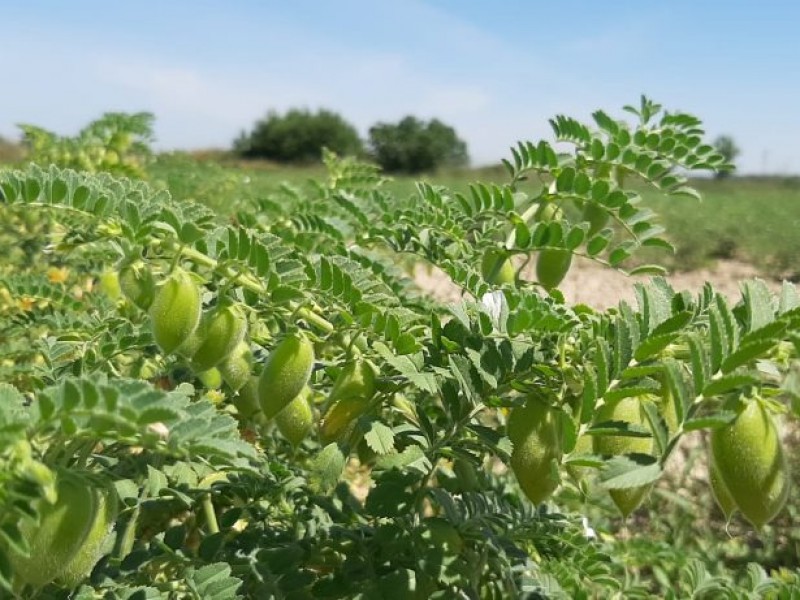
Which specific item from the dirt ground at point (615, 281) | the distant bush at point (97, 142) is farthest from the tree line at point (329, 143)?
the distant bush at point (97, 142)

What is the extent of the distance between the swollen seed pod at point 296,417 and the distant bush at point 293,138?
51.1 metres

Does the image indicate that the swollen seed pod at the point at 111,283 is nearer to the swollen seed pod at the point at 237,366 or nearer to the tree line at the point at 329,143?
the swollen seed pod at the point at 237,366

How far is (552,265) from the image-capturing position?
1397mm

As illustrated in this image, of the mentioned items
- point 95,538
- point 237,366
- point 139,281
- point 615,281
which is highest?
point 139,281

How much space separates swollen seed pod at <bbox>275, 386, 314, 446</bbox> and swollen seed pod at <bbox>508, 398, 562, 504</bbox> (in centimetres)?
31

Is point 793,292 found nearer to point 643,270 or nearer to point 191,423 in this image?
point 643,270

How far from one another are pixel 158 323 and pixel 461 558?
1.94 ft

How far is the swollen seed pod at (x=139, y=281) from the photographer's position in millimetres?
1036

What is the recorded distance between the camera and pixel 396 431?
1238mm

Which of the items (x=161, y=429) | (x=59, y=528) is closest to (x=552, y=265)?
(x=161, y=429)

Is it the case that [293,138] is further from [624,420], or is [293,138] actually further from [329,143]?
[624,420]

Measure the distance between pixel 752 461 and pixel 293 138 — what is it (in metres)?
52.9

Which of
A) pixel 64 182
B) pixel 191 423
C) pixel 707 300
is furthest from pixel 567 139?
pixel 191 423

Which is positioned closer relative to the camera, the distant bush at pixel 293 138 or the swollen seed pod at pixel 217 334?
the swollen seed pod at pixel 217 334
